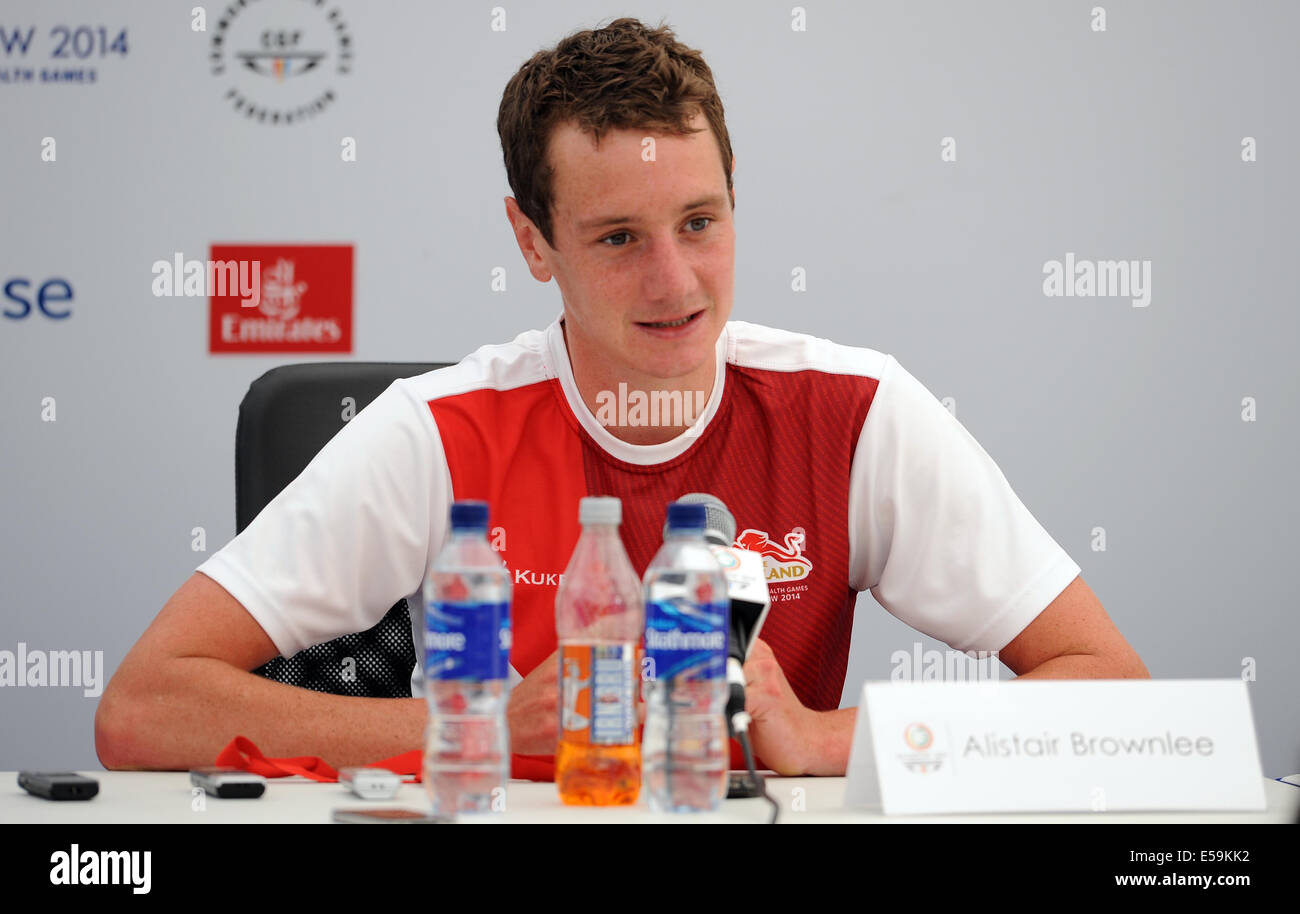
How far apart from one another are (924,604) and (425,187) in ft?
5.59

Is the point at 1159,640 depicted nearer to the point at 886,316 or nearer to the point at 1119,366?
the point at 1119,366

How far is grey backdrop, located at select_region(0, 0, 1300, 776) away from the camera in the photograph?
2744 millimetres

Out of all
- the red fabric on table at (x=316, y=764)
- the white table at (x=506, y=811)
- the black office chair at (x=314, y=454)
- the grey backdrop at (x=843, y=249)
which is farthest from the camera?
the grey backdrop at (x=843, y=249)

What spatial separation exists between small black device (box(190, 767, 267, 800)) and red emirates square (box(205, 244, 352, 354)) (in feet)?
6.05

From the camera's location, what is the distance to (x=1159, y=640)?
2.73 meters

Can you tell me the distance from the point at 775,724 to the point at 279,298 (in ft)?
6.35

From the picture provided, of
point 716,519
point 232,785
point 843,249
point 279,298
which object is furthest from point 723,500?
point 279,298

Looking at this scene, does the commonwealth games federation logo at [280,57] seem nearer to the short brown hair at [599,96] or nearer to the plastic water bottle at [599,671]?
the short brown hair at [599,96]

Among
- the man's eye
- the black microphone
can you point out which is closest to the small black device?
the black microphone

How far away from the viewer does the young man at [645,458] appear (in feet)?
4.58

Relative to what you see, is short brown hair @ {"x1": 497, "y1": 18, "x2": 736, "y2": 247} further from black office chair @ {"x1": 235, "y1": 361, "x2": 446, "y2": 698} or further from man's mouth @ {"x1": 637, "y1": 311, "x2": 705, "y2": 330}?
black office chair @ {"x1": 235, "y1": 361, "x2": 446, "y2": 698}

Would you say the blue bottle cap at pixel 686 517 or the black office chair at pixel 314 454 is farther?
the black office chair at pixel 314 454

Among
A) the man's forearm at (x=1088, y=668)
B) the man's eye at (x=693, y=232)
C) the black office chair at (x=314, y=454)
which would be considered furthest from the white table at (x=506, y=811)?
the man's eye at (x=693, y=232)

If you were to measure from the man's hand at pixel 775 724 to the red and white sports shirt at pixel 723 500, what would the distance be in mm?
305
